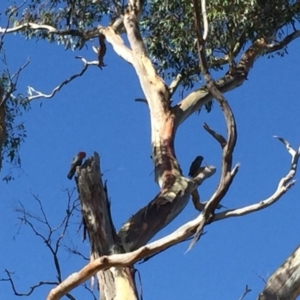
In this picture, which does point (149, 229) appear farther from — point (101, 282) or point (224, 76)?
point (224, 76)

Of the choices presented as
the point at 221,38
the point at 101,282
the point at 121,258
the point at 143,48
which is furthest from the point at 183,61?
the point at 121,258

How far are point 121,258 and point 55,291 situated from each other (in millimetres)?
363

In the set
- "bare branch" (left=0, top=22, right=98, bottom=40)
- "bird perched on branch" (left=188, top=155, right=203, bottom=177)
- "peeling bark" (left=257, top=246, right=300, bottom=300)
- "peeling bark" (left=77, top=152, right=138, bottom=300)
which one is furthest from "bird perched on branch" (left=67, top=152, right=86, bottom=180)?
"bare branch" (left=0, top=22, right=98, bottom=40)

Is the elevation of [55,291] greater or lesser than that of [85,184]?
lesser

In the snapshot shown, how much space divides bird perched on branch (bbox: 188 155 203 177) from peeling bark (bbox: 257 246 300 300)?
7.53 ft

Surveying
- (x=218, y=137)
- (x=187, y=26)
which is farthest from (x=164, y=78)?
(x=218, y=137)

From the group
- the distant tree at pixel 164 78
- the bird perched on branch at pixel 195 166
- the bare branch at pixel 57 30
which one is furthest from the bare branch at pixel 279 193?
the bare branch at pixel 57 30

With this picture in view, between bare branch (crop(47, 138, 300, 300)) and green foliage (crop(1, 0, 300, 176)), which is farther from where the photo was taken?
green foliage (crop(1, 0, 300, 176))

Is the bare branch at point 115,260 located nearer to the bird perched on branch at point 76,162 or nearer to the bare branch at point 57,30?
the bird perched on branch at point 76,162

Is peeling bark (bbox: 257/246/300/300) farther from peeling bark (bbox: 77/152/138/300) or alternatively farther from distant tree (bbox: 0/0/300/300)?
peeling bark (bbox: 77/152/138/300)

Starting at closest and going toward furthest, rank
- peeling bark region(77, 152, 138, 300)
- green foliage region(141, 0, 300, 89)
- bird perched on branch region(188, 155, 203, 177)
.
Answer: peeling bark region(77, 152, 138, 300)
bird perched on branch region(188, 155, 203, 177)
green foliage region(141, 0, 300, 89)

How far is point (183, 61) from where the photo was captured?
793 centimetres

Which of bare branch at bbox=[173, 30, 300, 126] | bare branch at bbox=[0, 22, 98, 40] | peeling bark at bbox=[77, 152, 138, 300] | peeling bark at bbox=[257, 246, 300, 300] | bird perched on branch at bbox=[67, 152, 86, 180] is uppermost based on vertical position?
bare branch at bbox=[0, 22, 98, 40]

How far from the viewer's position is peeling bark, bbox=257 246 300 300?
372 cm
